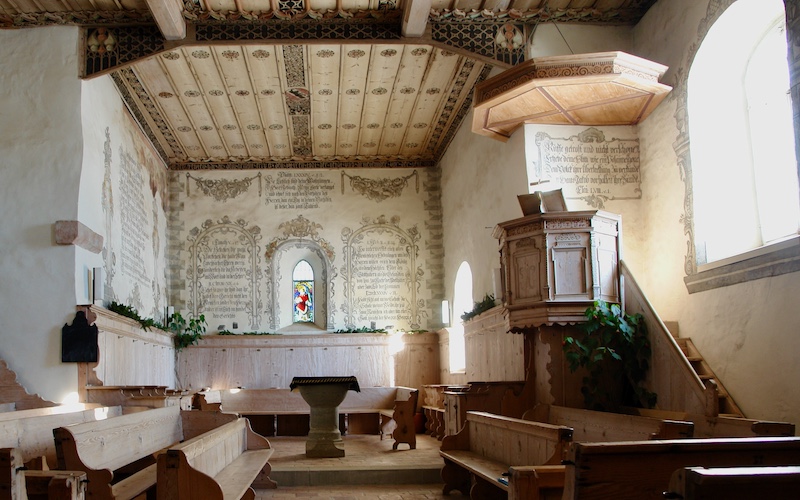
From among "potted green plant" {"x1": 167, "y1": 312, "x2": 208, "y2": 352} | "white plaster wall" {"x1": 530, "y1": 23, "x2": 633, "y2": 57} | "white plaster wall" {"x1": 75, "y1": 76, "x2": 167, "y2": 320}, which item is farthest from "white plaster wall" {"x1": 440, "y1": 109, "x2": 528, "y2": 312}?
"white plaster wall" {"x1": 75, "y1": 76, "x2": 167, "y2": 320}

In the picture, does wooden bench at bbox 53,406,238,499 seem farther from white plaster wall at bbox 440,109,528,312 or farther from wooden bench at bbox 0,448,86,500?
white plaster wall at bbox 440,109,528,312

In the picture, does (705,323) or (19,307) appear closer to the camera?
(705,323)

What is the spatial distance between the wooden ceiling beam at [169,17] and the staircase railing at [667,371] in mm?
6088

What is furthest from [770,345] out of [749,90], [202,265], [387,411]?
[202,265]

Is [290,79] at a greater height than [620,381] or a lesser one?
greater

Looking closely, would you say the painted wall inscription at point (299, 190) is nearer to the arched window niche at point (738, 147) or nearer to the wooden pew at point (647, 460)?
the arched window niche at point (738, 147)

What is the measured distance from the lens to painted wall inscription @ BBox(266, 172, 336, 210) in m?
15.6

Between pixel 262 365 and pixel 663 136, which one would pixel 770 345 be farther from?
pixel 262 365

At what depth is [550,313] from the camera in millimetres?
7488

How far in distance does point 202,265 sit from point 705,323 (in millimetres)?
10384

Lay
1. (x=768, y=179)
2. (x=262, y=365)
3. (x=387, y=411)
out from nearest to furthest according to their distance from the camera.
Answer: (x=768, y=179) → (x=387, y=411) → (x=262, y=365)

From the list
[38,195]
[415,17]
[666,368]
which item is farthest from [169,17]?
[666,368]

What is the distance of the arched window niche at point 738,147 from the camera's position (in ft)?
23.1

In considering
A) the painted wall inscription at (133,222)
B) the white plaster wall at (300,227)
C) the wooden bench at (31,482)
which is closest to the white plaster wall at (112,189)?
the painted wall inscription at (133,222)
